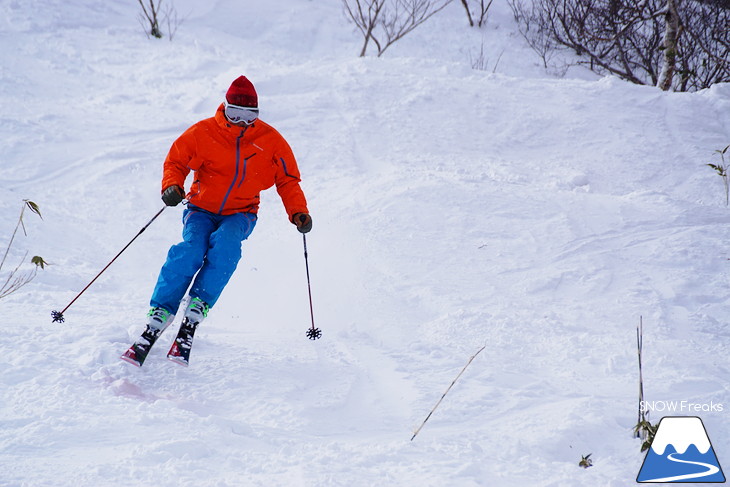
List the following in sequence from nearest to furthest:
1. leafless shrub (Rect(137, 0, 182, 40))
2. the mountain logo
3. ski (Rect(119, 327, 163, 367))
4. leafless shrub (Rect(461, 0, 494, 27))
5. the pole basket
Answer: the mountain logo, ski (Rect(119, 327, 163, 367)), the pole basket, leafless shrub (Rect(137, 0, 182, 40)), leafless shrub (Rect(461, 0, 494, 27))

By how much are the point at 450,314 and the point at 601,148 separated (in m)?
3.68

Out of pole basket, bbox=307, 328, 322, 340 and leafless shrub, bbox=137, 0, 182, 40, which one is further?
leafless shrub, bbox=137, 0, 182, 40

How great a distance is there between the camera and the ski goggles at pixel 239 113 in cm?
332

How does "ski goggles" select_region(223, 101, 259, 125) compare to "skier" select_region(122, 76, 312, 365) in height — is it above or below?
above

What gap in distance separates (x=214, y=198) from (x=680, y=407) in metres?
2.59

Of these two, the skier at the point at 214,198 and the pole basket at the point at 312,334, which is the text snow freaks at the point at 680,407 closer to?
the pole basket at the point at 312,334

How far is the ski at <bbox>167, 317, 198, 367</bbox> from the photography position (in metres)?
3.16

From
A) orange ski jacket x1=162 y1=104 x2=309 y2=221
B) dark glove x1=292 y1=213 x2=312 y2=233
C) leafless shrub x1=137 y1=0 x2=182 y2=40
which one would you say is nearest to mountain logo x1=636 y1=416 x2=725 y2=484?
dark glove x1=292 y1=213 x2=312 y2=233

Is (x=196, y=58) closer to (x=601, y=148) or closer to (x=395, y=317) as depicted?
(x=601, y=148)

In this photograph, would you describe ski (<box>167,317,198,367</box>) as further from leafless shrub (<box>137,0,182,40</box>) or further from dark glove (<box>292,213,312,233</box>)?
leafless shrub (<box>137,0,182,40</box>)

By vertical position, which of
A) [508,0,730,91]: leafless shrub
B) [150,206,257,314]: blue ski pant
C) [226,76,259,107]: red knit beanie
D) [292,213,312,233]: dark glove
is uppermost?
[508,0,730,91]: leafless shrub

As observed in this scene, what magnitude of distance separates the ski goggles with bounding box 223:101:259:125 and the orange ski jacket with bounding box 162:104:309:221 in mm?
45

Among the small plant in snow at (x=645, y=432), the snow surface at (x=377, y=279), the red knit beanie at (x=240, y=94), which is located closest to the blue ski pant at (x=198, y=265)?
the snow surface at (x=377, y=279)

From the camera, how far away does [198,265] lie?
3266mm
